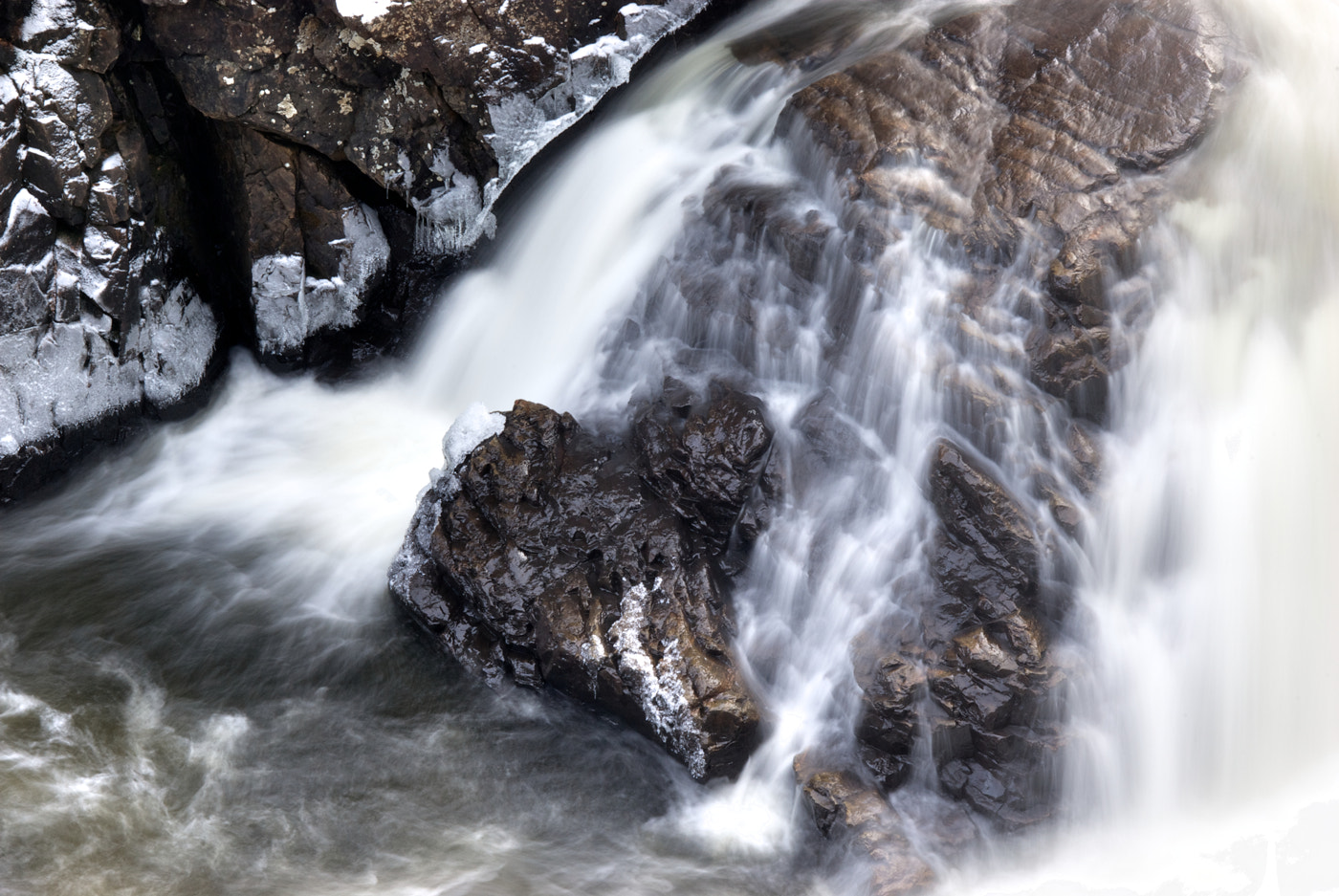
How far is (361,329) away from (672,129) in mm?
2651

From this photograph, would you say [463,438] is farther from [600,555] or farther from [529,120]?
[529,120]

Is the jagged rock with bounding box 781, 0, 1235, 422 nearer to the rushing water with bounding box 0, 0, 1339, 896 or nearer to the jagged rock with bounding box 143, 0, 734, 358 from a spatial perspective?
the rushing water with bounding box 0, 0, 1339, 896

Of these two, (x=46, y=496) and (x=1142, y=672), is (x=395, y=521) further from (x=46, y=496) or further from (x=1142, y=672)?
(x=1142, y=672)

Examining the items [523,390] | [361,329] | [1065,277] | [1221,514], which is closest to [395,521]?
[523,390]

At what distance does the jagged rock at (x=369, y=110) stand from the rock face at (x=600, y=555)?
2.18 meters

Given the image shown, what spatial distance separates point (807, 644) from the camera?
5793 mm

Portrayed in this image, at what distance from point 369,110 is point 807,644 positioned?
14.5ft

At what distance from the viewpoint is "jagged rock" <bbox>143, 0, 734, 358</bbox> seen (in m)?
6.80

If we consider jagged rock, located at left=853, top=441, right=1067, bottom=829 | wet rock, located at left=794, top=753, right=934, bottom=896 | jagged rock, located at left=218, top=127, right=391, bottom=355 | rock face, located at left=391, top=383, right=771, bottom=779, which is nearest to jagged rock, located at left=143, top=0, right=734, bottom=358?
jagged rock, located at left=218, top=127, right=391, bottom=355

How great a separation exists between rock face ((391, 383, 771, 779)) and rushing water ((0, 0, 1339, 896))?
0.21m

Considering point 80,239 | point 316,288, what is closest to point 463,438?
point 316,288

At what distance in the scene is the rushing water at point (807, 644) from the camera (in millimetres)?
5090

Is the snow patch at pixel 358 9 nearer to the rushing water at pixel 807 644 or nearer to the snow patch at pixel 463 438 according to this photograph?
the rushing water at pixel 807 644

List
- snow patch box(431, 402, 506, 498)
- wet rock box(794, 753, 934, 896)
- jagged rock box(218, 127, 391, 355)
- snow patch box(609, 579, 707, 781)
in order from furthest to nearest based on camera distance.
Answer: jagged rock box(218, 127, 391, 355)
snow patch box(431, 402, 506, 498)
snow patch box(609, 579, 707, 781)
wet rock box(794, 753, 934, 896)
